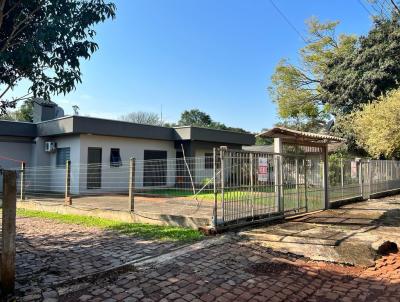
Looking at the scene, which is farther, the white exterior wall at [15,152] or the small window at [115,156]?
the small window at [115,156]

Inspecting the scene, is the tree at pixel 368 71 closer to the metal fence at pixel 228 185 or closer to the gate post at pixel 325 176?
the metal fence at pixel 228 185

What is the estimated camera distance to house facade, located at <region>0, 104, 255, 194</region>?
17.4 meters

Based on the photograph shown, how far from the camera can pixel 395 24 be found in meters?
21.2

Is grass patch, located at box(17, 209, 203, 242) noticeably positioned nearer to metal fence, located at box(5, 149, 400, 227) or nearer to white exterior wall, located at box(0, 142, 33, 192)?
metal fence, located at box(5, 149, 400, 227)

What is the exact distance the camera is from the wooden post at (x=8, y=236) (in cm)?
441

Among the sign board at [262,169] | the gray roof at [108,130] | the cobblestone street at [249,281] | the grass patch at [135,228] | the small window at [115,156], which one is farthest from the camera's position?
the small window at [115,156]

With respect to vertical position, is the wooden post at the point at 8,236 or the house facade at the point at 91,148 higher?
the house facade at the point at 91,148

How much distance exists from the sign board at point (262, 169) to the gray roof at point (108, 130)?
11.0 metres

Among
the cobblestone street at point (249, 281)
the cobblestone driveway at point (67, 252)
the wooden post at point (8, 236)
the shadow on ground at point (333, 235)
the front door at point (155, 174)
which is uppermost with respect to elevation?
the front door at point (155, 174)

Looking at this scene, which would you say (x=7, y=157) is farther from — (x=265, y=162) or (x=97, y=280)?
(x=97, y=280)

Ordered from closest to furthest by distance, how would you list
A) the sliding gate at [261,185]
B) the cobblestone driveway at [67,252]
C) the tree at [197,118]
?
the cobblestone driveway at [67,252] < the sliding gate at [261,185] < the tree at [197,118]

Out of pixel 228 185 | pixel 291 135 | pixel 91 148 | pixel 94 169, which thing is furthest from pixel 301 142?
pixel 91 148

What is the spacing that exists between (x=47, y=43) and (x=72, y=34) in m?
0.42

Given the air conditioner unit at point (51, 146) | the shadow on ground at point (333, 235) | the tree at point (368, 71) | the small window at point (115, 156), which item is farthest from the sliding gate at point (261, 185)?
the air conditioner unit at point (51, 146)
